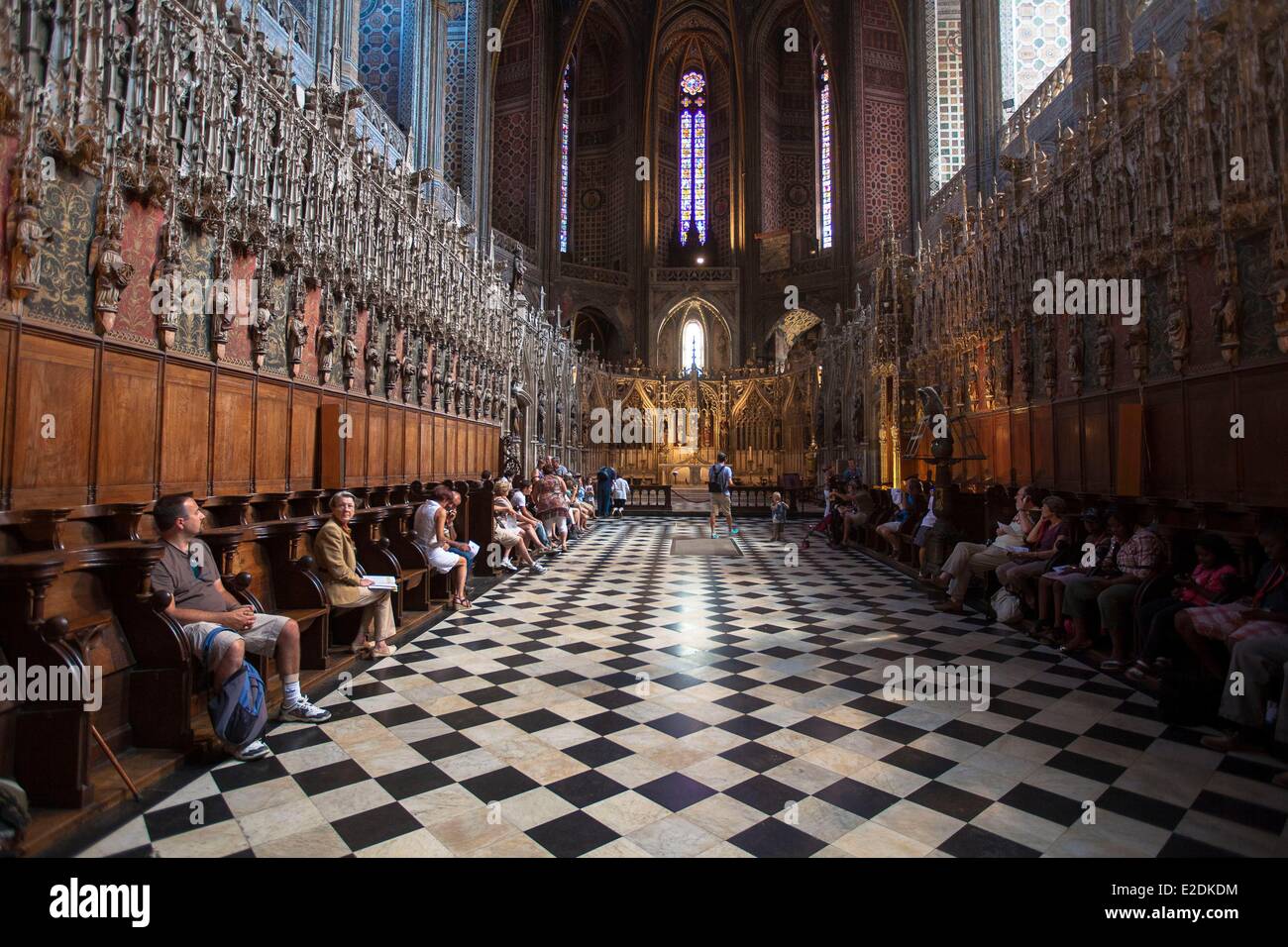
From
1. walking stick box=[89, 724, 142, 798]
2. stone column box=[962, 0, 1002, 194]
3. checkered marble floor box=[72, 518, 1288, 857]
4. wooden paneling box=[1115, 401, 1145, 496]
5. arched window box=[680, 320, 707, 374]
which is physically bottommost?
checkered marble floor box=[72, 518, 1288, 857]

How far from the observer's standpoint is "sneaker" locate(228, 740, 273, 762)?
9.86 ft

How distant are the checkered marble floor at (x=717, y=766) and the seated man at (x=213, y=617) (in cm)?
16

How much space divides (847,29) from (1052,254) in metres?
23.4

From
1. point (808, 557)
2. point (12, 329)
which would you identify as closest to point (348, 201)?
point (12, 329)

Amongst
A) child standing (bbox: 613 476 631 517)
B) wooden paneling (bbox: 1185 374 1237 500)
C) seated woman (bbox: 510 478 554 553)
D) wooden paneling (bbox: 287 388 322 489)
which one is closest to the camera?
wooden paneling (bbox: 1185 374 1237 500)

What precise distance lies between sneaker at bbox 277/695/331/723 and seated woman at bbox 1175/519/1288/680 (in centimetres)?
499

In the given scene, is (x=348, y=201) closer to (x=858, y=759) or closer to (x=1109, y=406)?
(x=858, y=759)

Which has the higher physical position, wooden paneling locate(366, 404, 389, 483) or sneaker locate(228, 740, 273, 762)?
wooden paneling locate(366, 404, 389, 483)

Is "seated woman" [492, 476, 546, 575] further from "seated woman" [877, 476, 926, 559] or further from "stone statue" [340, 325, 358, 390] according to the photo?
"seated woman" [877, 476, 926, 559]

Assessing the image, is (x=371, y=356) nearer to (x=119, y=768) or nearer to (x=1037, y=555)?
(x=119, y=768)

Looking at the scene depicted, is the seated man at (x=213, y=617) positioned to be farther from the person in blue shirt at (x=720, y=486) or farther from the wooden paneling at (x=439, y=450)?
the person in blue shirt at (x=720, y=486)

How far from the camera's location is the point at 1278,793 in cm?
275

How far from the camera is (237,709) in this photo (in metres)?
3.02

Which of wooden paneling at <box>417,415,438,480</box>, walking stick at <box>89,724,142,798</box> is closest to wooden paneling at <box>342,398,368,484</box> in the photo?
wooden paneling at <box>417,415,438,480</box>
